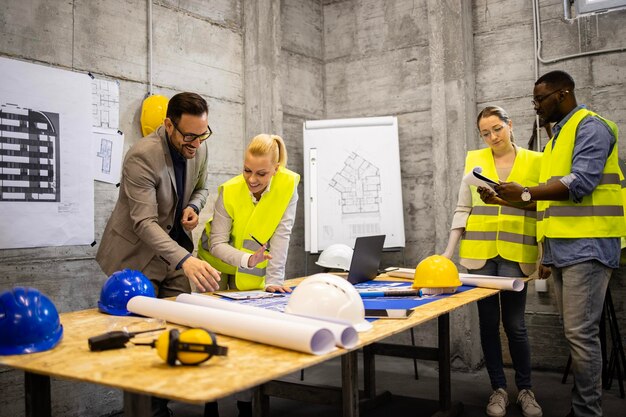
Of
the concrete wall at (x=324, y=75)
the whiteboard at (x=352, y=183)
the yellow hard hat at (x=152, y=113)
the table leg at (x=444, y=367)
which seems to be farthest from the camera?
the whiteboard at (x=352, y=183)

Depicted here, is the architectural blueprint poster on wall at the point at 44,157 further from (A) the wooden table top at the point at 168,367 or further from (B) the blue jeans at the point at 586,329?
(B) the blue jeans at the point at 586,329

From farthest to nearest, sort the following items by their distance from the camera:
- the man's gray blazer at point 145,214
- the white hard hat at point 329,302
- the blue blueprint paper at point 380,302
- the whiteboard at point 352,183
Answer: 1. the whiteboard at point 352,183
2. the man's gray blazer at point 145,214
3. the blue blueprint paper at point 380,302
4. the white hard hat at point 329,302

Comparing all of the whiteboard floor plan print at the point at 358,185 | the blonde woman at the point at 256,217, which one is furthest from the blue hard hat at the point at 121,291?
the whiteboard floor plan print at the point at 358,185

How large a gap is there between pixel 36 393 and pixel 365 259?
6.42 feet

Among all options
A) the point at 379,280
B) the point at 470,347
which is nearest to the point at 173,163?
the point at 379,280

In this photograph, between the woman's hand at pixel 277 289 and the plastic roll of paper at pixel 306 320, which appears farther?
the woman's hand at pixel 277 289

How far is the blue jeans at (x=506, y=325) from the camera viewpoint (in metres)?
3.49

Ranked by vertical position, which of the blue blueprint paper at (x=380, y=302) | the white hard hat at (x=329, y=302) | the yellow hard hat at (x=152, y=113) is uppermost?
the yellow hard hat at (x=152, y=113)

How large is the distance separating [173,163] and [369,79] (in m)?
3.12

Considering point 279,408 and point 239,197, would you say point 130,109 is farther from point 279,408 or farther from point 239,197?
point 279,408

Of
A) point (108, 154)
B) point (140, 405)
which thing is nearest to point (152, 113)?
point (108, 154)

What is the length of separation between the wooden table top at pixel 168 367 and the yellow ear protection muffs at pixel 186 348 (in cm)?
2

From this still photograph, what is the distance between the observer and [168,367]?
1.53m

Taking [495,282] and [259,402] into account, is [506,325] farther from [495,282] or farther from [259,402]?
[259,402]
